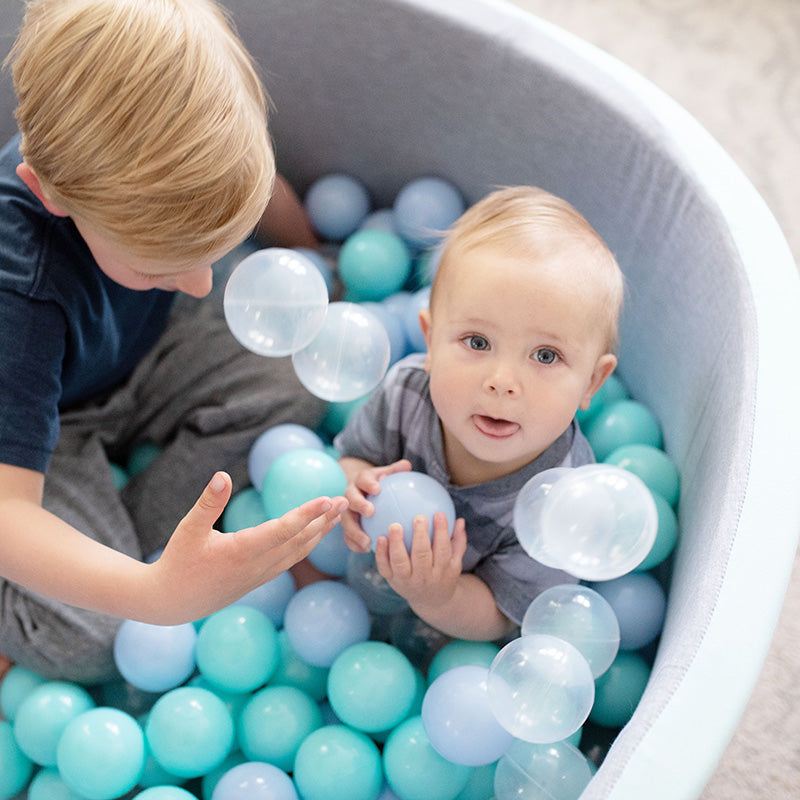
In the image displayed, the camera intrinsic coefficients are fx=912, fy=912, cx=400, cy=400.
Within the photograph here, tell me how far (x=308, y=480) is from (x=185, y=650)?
0.23 metres

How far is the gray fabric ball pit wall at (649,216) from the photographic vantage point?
69 cm

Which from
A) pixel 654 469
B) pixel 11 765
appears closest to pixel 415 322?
pixel 654 469

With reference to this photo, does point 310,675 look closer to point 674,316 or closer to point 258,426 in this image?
point 258,426

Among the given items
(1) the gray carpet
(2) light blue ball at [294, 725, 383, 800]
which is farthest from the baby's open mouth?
(1) the gray carpet

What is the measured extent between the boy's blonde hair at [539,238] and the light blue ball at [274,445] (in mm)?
269

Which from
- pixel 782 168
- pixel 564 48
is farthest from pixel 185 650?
pixel 782 168

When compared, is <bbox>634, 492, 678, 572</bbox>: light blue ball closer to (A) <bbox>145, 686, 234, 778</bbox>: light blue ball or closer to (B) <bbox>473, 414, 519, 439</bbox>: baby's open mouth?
(B) <bbox>473, 414, 519, 439</bbox>: baby's open mouth

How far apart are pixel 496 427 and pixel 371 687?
0.29 meters

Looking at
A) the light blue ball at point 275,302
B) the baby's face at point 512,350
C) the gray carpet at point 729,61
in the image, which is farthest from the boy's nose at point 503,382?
the gray carpet at point 729,61

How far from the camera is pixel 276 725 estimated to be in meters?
0.94

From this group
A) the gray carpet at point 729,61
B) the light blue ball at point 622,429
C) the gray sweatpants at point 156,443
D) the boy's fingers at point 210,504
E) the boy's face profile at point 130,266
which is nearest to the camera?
the boy's fingers at point 210,504

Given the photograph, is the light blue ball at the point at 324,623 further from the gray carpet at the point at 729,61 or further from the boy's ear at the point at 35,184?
the gray carpet at the point at 729,61

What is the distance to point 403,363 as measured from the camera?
106 centimetres

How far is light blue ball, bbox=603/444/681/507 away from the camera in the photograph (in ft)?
3.40
